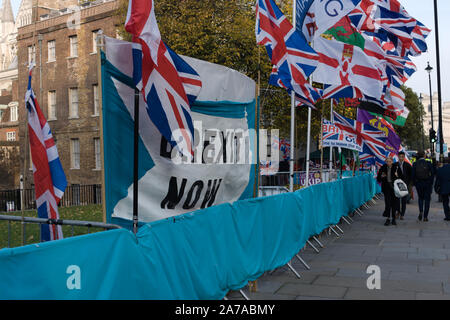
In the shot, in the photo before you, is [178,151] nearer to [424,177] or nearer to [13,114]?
[424,177]

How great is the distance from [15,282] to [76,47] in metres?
36.4

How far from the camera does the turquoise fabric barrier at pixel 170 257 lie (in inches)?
123

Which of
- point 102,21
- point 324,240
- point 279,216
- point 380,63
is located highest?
point 102,21

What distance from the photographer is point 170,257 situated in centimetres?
452

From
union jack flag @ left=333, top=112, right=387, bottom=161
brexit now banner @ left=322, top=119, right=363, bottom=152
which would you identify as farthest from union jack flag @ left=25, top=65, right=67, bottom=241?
union jack flag @ left=333, top=112, right=387, bottom=161

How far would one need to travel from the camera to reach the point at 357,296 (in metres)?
6.55

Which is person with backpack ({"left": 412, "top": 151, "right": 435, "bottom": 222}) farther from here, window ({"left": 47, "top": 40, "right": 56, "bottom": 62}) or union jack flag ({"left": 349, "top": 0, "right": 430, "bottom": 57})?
window ({"left": 47, "top": 40, "right": 56, "bottom": 62})

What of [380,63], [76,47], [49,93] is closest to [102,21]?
[76,47]

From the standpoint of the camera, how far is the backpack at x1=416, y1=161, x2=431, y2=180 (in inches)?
583

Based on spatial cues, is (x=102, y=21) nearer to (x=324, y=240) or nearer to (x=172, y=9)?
(x=172, y=9)

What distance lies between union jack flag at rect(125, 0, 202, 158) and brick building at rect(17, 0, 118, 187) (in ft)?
103

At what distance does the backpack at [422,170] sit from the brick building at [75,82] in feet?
80.8

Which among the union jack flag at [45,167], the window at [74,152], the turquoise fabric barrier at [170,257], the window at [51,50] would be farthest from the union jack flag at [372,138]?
the window at [51,50]

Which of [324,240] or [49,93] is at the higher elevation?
[49,93]
